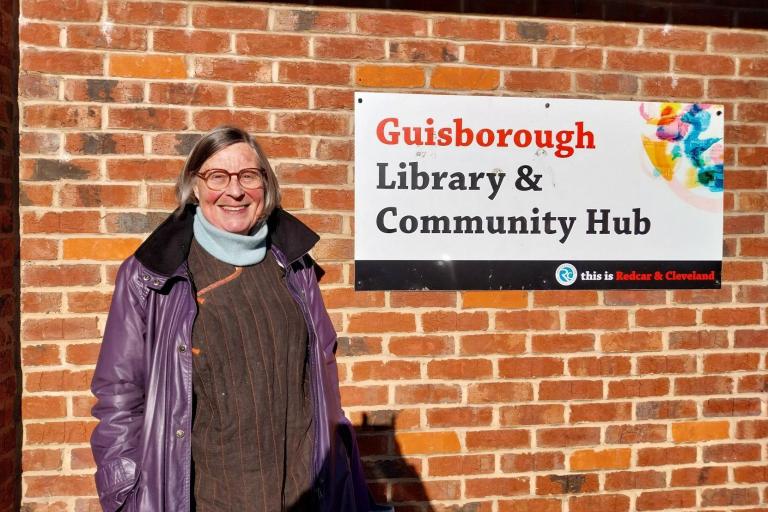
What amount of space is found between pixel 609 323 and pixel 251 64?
Result: 1993mm

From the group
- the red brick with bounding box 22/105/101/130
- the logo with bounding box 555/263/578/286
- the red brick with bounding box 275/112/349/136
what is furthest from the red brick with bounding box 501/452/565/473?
the red brick with bounding box 22/105/101/130

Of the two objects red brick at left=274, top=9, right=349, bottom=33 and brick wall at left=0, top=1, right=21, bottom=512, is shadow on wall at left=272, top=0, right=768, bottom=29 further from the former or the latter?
brick wall at left=0, top=1, right=21, bottom=512

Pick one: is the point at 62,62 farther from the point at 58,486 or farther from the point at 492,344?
the point at 492,344

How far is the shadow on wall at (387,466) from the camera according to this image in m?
3.15

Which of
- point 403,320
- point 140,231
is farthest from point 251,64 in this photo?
point 403,320

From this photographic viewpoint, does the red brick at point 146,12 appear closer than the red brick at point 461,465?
Yes

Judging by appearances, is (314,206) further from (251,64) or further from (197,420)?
(197,420)

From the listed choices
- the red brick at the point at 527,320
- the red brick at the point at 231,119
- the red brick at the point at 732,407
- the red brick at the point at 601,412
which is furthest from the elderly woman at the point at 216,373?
the red brick at the point at 732,407

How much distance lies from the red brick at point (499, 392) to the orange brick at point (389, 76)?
1388 mm

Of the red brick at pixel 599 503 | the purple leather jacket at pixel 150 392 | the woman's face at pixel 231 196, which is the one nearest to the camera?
the purple leather jacket at pixel 150 392

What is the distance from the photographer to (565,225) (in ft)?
10.6

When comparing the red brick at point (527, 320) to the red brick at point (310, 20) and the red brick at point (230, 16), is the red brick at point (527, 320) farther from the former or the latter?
the red brick at point (230, 16)

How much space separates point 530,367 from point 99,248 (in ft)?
6.42

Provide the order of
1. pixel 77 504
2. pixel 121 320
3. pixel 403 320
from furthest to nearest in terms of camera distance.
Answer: pixel 403 320 < pixel 77 504 < pixel 121 320
